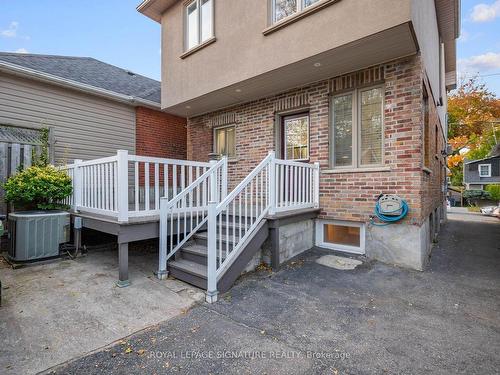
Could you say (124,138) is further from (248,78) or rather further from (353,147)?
(353,147)

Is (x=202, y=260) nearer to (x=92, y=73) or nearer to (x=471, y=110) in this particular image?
(x=92, y=73)

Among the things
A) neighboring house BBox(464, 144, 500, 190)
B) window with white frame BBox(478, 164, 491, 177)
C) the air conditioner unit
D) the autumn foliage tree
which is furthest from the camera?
window with white frame BBox(478, 164, 491, 177)

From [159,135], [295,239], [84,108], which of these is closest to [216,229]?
[295,239]

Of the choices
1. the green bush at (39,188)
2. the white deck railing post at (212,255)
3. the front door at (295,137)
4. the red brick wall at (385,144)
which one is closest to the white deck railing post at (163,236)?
the white deck railing post at (212,255)

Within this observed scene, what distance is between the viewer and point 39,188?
5.03m

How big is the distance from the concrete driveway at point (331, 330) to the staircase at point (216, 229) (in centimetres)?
39

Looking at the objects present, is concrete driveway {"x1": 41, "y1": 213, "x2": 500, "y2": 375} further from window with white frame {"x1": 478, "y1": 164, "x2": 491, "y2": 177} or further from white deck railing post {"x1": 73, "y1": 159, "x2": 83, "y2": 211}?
window with white frame {"x1": 478, "y1": 164, "x2": 491, "y2": 177}

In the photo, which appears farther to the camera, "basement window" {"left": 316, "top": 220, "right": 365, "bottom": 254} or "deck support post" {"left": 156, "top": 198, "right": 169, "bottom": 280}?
"basement window" {"left": 316, "top": 220, "right": 365, "bottom": 254}

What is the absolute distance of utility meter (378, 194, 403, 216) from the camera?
4527 millimetres

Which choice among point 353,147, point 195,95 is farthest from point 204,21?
point 353,147

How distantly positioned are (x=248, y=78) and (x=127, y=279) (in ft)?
13.5

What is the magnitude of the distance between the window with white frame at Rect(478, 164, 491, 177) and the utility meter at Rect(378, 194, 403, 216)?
33730mm

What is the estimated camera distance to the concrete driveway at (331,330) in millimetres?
2246

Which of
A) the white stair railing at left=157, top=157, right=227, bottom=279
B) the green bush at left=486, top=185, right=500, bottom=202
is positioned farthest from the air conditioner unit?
the green bush at left=486, top=185, right=500, bottom=202
